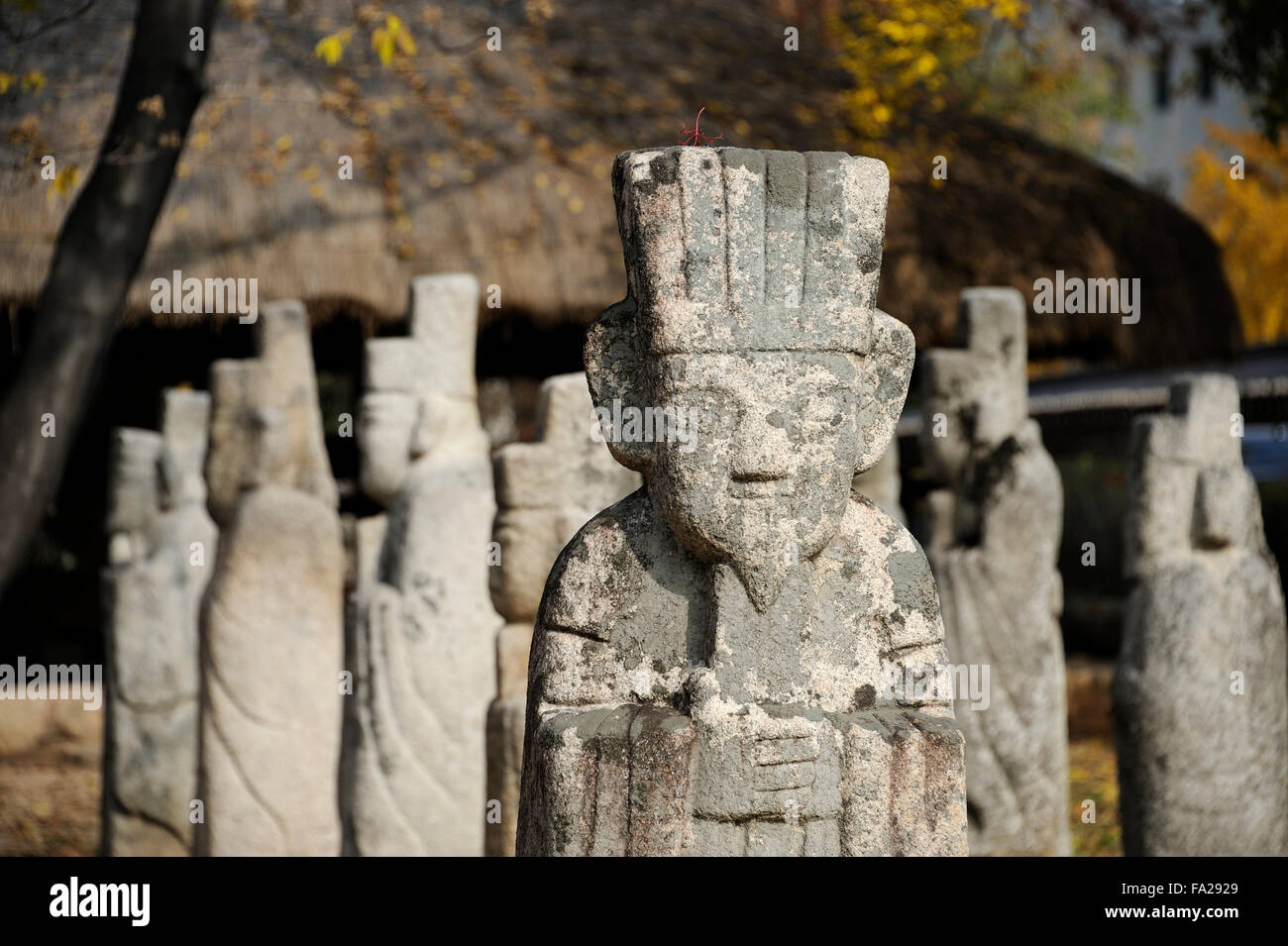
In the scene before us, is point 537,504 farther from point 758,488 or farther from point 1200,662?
point 758,488

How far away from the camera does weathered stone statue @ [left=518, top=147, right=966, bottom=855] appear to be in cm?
287

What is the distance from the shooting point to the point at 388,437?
6262 millimetres

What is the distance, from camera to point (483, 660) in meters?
6.08

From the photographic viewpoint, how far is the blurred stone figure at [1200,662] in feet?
17.7

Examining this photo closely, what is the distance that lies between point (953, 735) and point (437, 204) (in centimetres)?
679

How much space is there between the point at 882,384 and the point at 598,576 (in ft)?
2.15

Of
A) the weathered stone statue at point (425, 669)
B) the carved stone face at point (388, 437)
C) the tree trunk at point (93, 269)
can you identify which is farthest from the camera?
the carved stone face at point (388, 437)

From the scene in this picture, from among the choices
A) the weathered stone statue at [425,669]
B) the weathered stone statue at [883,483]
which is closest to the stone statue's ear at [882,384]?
the weathered stone statue at [425,669]

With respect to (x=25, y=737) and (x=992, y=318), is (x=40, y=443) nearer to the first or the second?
(x=992, y=318)

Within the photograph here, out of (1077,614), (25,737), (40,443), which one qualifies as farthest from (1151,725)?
(25,737)

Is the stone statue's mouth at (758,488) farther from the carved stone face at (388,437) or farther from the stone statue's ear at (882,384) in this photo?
the carved stone face at (388,437)

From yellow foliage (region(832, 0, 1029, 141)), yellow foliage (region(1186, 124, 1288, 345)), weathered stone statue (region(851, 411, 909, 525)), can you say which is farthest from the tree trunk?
yellow foliage (region(1186, 124, 1288, 345))

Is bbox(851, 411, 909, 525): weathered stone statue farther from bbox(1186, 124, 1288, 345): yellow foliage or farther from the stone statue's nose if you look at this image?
bbox(1186, 124, 1288, 345): yellow foliage

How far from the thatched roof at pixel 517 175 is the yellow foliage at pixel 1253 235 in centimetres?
1010
